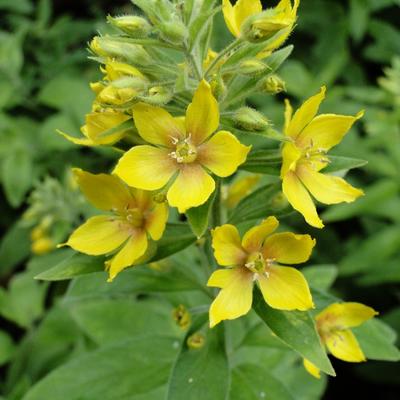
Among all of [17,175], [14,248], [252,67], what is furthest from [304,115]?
[14,248]

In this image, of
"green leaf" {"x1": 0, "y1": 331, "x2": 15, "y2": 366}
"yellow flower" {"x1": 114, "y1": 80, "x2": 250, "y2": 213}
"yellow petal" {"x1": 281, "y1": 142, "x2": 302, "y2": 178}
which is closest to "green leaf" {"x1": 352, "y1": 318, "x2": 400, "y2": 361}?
"yellow petal" {"x1": 281, "y1": 142, "x2": 302, "y2": 178}

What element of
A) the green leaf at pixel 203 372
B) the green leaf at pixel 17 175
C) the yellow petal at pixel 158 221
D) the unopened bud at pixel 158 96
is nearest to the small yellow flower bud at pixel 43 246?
the green leaf at pixel 17 175

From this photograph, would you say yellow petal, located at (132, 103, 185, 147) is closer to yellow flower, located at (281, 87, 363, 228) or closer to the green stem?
the green stem

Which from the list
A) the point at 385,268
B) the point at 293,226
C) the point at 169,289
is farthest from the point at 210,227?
the point at 293,226

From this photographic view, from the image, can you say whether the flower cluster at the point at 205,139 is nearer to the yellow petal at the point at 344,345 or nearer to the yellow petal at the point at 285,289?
the yellow petal at the point at 285,289

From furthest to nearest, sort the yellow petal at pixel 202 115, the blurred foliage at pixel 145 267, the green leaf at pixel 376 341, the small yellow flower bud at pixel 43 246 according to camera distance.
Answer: the small yellow flower bud at pixel 43 246, the blurred foliage at pixel 145 267, the green leaf at pixel 376 341, the yellow petal at pixel 202 115
